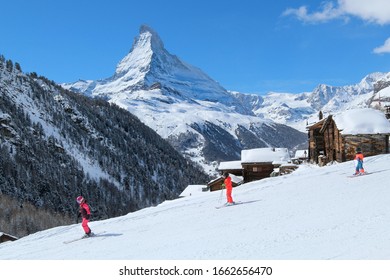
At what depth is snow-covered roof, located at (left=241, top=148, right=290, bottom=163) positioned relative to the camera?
6338 cm

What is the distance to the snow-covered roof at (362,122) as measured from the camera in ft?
132

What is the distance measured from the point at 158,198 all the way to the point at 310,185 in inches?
5732

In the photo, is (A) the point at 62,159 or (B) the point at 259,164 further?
(A) the point at 62,159

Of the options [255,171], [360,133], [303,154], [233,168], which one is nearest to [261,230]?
[360,133]

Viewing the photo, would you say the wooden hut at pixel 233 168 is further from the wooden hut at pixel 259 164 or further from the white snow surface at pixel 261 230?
the white snow surface at pixel 261 230

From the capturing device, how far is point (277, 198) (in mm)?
21188

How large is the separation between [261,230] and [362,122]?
29.9 m

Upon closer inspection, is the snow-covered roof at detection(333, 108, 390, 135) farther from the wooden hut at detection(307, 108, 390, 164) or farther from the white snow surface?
the white snow surface

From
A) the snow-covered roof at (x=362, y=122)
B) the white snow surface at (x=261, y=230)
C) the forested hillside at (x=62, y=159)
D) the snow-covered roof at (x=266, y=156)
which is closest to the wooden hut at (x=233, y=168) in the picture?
the snow-covered roof at (x=266, y=156)

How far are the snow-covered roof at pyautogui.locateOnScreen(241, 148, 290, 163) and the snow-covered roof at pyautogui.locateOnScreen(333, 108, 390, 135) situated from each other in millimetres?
20809

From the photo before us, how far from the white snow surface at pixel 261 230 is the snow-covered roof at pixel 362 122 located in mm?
16015

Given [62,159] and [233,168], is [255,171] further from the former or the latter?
[62,159]

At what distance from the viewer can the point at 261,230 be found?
14.4m
